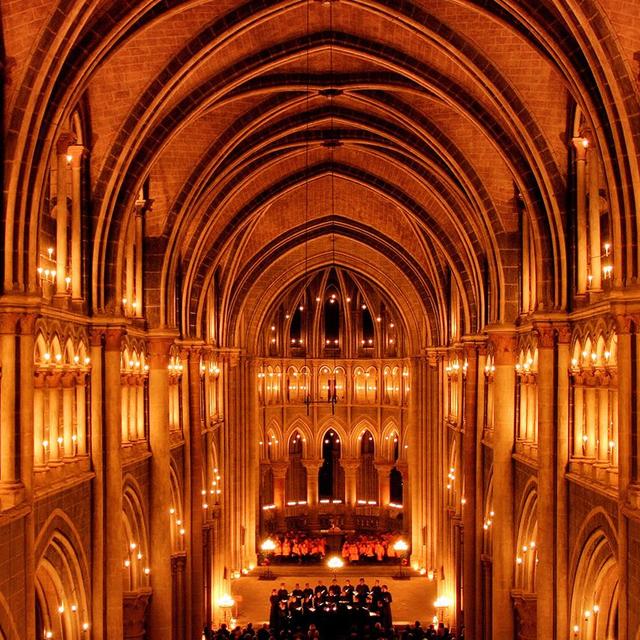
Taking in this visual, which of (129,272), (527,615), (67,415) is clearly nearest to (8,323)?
(67,415)

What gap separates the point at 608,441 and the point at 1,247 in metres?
12.5

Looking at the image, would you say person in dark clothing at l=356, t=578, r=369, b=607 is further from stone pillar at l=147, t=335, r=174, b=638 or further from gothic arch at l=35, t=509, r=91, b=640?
gothic arch at l=35, t=509, r=91, b=640

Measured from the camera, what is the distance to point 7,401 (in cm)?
1645

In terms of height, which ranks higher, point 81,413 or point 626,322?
point 626,322

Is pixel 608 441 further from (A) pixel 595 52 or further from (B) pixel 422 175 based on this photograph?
(B) pixel 422 175

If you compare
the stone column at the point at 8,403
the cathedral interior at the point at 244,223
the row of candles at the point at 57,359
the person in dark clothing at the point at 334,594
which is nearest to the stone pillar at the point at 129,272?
the cathedral interior at the point at 244,223

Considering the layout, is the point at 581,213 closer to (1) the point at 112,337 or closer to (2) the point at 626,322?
(2) the point at 626,322

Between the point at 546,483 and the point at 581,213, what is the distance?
20.9 ft

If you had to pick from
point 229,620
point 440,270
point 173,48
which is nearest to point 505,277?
point 173,48

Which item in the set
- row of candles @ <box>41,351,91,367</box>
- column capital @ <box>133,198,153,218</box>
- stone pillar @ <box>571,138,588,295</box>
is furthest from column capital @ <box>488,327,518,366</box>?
row of candles @ <box>41,351,91,367</box>

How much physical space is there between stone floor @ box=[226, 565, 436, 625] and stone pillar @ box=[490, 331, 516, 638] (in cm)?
1334

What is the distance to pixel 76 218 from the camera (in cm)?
2180

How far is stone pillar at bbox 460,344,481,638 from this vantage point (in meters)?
31.7

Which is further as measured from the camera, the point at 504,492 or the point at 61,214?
the point at 504,492
